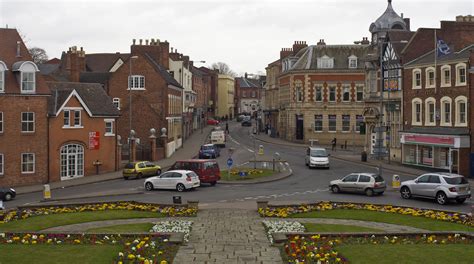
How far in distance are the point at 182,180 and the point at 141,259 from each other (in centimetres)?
2052

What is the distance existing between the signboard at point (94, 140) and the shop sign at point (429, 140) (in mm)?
27051

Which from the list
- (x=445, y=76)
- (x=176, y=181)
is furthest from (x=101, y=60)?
(x=176, y=181)

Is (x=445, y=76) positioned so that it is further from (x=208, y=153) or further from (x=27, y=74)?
(x=27, y=74)

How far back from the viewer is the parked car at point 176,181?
128ft

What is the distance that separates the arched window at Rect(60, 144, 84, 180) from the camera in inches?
1953

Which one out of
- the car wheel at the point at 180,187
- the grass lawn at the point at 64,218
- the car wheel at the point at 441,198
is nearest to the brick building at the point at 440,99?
the car wheel at the point at 441,198

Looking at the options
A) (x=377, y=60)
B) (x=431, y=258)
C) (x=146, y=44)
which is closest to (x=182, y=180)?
(x=431, y=258)

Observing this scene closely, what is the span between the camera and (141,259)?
18.6 meters

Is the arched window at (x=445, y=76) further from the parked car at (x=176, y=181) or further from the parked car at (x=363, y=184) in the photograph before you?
the parked car at (x=176, y=181)

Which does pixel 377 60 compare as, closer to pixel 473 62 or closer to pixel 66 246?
pixel 473 62

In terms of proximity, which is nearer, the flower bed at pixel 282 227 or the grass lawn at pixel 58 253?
the grass lawn at pixel 58 253

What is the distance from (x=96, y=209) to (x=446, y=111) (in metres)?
31.3

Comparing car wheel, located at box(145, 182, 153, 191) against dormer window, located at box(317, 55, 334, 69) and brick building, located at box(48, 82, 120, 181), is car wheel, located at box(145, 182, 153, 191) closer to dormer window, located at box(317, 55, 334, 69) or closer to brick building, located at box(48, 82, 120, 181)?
brick building, located at box(48, 82, 120, 181)

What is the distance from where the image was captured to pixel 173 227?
80.9 ft
